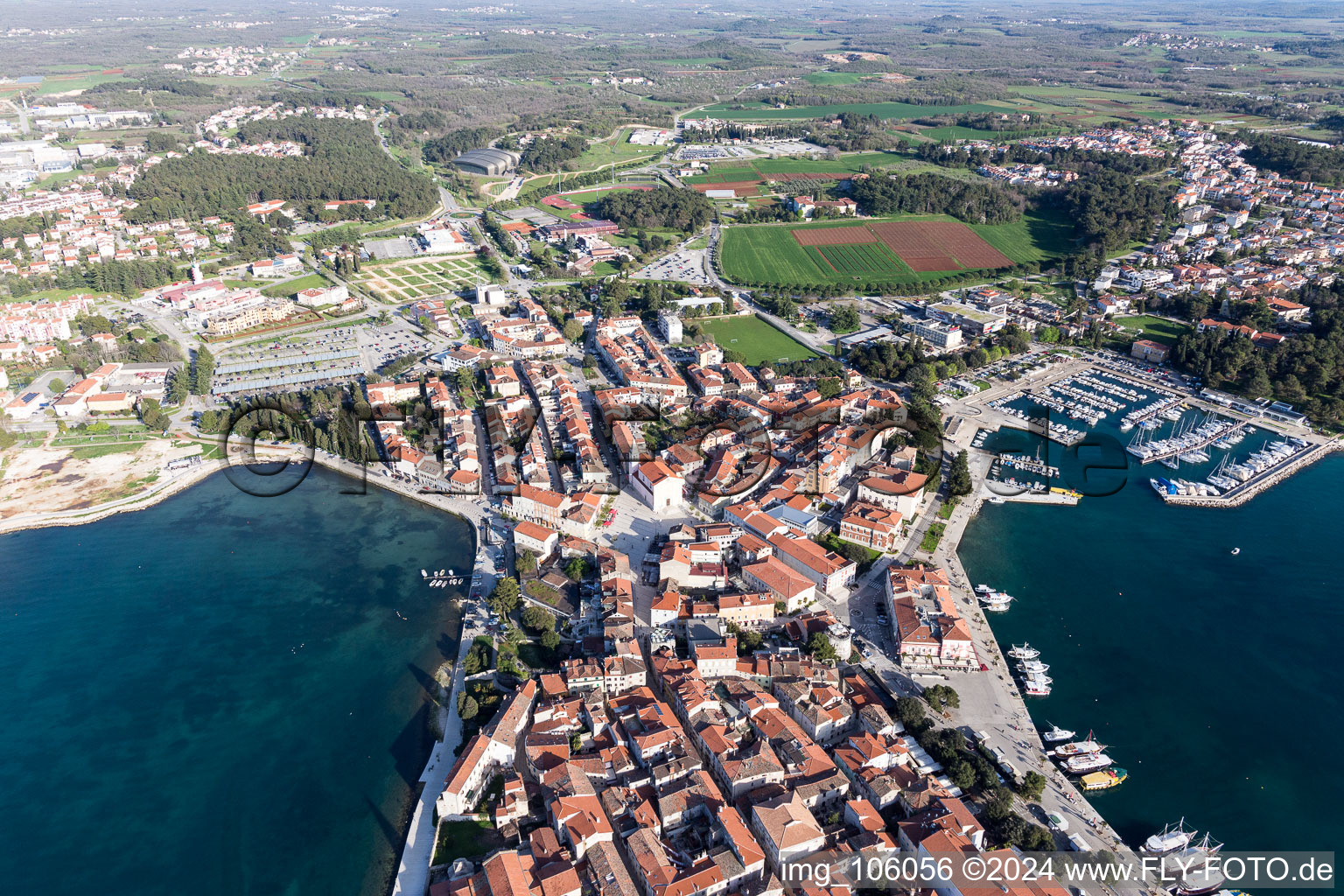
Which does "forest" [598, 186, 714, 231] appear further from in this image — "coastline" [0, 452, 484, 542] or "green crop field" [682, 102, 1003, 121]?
"green crop field" [682, 102, 1003, 121]

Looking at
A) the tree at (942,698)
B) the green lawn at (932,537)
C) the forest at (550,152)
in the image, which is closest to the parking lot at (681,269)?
the green lawn at (932,537)

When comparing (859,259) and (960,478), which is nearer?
(960,478)

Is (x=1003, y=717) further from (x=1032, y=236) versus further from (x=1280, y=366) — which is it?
(x=1032, y=236)

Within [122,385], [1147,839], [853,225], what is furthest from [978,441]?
[122,385]

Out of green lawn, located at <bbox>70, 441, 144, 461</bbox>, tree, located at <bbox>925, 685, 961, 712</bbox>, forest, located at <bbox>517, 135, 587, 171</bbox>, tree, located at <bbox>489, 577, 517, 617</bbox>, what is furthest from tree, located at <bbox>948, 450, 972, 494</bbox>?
forest, located at <bbox>517, 135, 587, 171</bbox>

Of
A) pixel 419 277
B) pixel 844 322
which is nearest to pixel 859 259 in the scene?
pixel 844 322

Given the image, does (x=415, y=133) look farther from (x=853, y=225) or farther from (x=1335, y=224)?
(x=1335, y=224)
